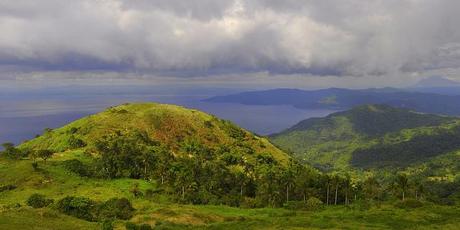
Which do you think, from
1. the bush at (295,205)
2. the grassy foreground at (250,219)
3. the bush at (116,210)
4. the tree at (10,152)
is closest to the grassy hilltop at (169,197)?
the bush at (116,210)

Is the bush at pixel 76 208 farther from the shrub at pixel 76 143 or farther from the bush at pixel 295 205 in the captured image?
the shrub at pixel 76 143

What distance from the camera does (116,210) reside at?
305ft

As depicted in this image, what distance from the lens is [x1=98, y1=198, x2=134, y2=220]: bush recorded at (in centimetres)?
9064

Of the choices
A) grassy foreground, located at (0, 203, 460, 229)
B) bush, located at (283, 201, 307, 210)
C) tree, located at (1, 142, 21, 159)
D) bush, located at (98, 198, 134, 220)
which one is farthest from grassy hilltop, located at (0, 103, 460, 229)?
tree, located at (1, 142, 21, 159)

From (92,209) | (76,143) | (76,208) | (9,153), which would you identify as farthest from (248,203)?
(76,143)

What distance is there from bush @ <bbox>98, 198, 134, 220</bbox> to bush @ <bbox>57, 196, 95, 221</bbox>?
8.30 feet

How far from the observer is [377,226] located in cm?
8419

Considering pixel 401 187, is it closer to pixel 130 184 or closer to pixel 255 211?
pixel 255 211

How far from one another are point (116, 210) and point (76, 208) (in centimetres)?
833

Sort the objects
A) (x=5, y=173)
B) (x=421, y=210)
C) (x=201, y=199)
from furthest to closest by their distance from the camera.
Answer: (x=5, y=173), (x=201, y=199), (x=421, y=210)

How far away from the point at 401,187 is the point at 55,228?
413 ft

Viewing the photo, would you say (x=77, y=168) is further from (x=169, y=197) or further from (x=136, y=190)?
(x=169, y=197)

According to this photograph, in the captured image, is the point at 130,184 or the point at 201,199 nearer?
the point at 201,199

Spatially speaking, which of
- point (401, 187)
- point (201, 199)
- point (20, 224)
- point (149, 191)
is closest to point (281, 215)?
point (201, 199)
